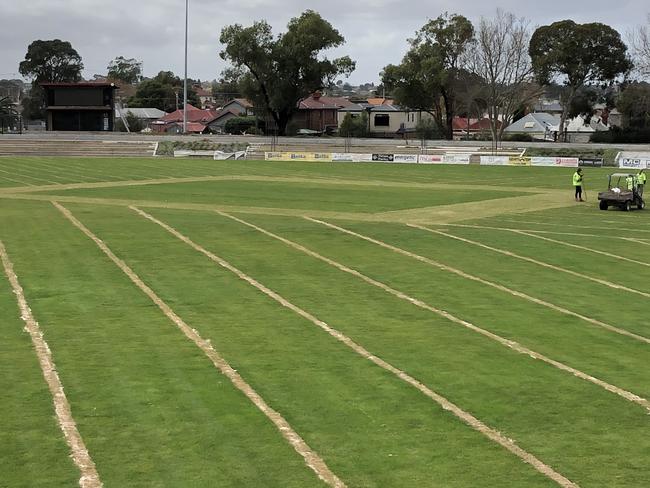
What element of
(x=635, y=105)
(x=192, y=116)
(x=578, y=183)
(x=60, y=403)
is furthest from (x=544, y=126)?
(x=60, y=403)

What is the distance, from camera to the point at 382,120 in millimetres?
134625

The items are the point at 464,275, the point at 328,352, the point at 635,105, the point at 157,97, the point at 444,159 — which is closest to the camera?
the point at 328,352

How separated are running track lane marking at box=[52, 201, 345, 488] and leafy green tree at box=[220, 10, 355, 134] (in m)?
91.0

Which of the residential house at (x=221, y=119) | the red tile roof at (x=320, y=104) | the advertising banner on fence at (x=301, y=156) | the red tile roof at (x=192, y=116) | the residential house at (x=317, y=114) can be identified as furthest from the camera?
the red tile roof at (x=192, y=116)

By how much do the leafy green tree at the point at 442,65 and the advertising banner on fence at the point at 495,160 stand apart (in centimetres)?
3357

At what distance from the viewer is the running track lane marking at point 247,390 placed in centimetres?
930

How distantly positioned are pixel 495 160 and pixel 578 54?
38.3 metres

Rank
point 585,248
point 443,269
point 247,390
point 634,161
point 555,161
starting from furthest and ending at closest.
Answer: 1. point 555,161
2. point 634,161
3. point 585,248
4. point 443,269
5. point 247,390

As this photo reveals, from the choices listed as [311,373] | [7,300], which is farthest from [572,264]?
[7,300]

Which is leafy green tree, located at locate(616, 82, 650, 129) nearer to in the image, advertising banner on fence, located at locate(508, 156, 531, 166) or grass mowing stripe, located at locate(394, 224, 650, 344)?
advertising banner on fence, located at locate(508, 156, 531, 166)

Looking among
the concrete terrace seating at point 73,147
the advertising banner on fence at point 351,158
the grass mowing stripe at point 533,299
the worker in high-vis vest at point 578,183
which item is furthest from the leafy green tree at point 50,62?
the grass mowing stripe at point 533,299

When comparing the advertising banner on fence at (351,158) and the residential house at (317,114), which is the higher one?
the residential house at (317,114)

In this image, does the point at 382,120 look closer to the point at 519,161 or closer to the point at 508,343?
the point at 519,161

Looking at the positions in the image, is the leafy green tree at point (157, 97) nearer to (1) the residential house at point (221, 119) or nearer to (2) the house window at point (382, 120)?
(1) the residential house at point (221, 119)
